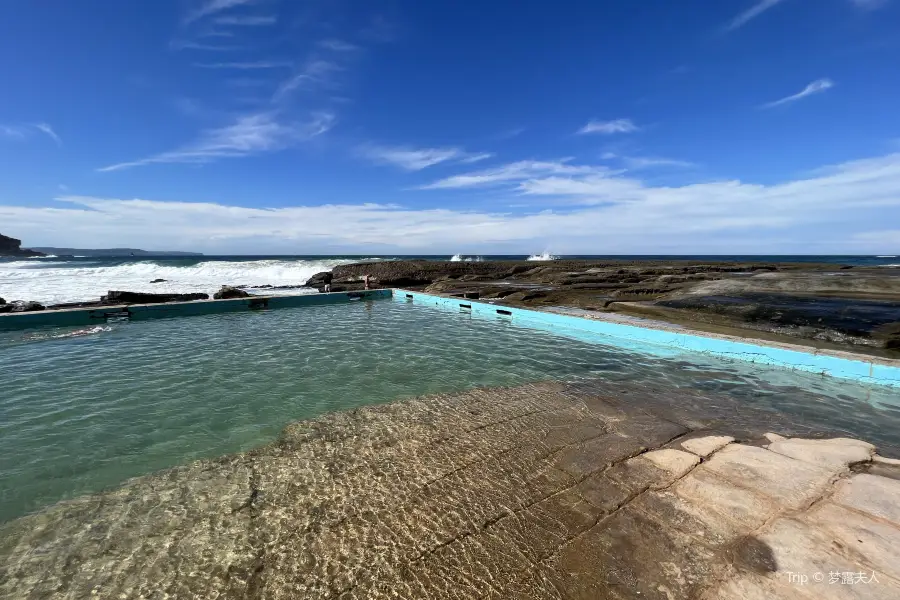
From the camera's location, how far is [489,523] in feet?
9.11

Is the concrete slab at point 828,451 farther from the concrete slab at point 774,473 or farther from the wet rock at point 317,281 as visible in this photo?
the wet rock at point 317,281


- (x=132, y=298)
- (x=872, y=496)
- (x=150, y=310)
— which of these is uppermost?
(x=132, y=298)

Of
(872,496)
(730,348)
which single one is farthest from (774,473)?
(730,348)

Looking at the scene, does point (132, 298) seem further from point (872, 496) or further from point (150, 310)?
point (872, 496)

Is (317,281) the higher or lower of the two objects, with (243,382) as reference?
higher

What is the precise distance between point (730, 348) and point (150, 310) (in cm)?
1551

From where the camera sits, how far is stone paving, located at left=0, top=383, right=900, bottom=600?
2254mm

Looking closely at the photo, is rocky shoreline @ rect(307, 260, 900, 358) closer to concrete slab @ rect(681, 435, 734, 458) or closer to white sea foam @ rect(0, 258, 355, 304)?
concrete slab @ rect(681, 435, 734, 458)

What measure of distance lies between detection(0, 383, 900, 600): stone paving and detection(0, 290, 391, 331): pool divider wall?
34.8ft

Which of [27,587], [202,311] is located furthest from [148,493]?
[202,311]

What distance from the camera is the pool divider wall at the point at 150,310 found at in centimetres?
1007

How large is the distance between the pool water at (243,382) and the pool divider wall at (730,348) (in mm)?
278

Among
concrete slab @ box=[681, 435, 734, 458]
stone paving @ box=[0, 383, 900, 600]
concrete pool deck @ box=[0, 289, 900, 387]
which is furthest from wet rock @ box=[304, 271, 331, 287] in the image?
concrete slab @ box=[681, 435, 734, 458]

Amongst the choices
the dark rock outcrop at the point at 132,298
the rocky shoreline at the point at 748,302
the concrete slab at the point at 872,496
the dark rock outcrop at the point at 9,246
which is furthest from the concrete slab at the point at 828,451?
the dark rock outcrop at the point at 9,246
